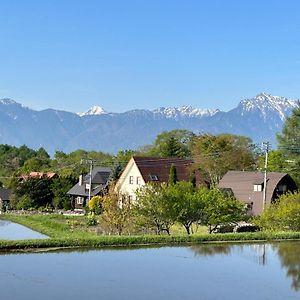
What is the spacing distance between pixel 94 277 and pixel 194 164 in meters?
35.0

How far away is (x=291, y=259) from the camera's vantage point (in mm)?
21203

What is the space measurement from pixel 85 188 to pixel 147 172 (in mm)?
8912

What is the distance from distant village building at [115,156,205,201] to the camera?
156ft

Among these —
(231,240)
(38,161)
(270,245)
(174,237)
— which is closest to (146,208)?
(174,237)

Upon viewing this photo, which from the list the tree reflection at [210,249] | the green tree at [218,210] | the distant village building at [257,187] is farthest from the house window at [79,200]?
the tree reflection at [210,249]

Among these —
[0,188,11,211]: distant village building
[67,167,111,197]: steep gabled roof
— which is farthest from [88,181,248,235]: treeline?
[0,188,11,211]: distant village building

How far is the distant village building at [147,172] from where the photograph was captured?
47500mm

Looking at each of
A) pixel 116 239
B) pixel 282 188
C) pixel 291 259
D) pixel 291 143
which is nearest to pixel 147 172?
pixel 282 188

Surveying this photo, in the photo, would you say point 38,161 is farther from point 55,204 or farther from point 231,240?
point 231,240

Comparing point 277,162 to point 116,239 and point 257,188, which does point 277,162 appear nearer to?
point 257,188

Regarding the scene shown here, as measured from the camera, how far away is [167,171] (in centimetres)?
4912

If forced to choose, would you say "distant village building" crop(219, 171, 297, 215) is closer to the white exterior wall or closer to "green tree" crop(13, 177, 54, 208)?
the white exterior wall

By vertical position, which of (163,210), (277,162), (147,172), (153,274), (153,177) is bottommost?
Result: (153,274)

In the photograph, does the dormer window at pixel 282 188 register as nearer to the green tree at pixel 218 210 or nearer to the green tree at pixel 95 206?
the green tree at pixel 95 206
